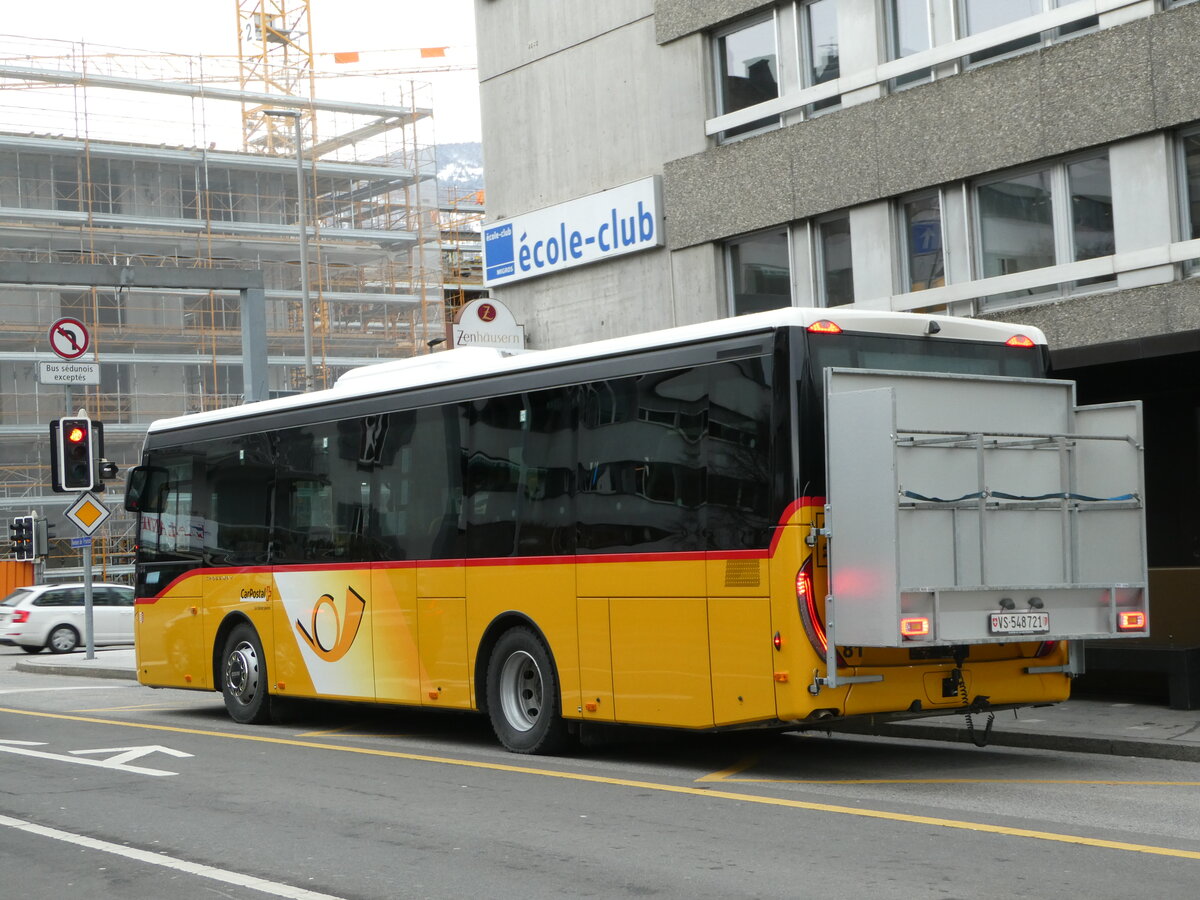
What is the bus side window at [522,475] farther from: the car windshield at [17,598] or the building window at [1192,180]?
the car windshield at [17,598]

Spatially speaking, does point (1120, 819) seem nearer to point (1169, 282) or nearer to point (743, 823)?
point (743, 823)

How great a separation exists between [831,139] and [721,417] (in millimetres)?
9199

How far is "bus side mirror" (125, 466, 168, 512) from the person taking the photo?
17.0m

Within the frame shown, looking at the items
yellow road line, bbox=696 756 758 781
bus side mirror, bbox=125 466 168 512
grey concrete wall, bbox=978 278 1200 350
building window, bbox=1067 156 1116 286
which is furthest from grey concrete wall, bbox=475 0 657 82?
yellow road line, bbox=696 756 758 781

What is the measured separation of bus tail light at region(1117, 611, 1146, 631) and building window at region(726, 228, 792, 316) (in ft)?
30.4

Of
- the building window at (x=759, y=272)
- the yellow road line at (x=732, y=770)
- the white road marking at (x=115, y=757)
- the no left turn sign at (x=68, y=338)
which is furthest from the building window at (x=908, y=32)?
the no left turn sign at (x=68, y=338)

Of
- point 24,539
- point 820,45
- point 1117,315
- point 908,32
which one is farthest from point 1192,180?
point 24,539

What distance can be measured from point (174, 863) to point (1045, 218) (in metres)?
12.2

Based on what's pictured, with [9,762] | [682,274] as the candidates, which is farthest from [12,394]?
[9,762]

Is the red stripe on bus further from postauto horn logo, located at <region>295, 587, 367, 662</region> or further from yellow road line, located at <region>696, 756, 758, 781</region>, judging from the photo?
yellow road line, located at <region>696, 756, 758, 781</region>

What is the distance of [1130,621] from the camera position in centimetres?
1070

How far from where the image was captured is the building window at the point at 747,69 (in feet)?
64.8

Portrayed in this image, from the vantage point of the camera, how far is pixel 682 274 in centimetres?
2081

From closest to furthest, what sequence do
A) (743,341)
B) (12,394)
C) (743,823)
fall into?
(743,823) < (743,341) < (12,394)
